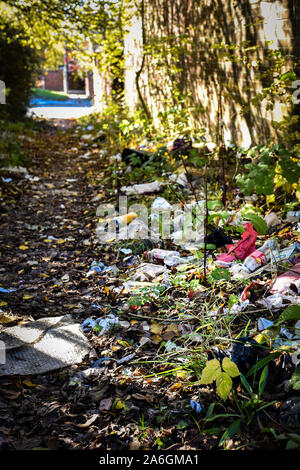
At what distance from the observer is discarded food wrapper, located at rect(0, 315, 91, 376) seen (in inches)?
83.7

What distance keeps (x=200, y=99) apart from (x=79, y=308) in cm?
417

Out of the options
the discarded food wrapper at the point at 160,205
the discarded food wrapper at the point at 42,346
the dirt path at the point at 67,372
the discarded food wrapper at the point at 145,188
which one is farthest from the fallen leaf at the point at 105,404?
the discarded food wrapper at the point at 145,188

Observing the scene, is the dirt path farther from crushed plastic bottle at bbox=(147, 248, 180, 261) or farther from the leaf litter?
crushed plastic bottle at bbox=(147, 248, 180, 261)

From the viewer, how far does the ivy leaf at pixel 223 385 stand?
1667 millimetres

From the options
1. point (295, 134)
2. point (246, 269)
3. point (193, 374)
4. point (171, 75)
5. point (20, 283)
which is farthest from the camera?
point (171, 75)

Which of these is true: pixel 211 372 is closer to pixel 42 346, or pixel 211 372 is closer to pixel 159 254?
pixel 42 346

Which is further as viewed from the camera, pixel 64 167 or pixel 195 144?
pixel 64 167

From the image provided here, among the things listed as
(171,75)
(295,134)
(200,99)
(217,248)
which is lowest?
(217,248)

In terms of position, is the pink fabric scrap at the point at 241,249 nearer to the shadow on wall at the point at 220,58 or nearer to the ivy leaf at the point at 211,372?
the ivy leaf at the point at 211,372

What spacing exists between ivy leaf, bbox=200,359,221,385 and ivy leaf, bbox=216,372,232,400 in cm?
2

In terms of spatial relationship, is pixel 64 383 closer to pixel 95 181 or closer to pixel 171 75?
pixel 95 181

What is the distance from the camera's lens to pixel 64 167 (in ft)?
22.4

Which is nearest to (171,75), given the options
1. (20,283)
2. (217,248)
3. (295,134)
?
(295,134)

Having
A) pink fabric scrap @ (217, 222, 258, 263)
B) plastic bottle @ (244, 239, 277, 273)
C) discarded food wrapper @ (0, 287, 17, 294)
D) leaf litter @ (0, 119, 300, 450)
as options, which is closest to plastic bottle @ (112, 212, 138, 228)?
leaf litter @ (0, 119, 300, 450)
